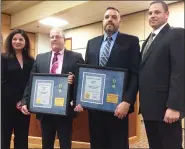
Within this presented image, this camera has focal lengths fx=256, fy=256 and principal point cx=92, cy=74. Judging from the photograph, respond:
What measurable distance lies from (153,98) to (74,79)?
65 centimetres

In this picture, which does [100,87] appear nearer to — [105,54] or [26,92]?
[105,54]

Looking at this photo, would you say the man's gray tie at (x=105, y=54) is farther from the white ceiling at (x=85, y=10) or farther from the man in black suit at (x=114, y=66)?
the white ceiling at (x=85, y=10)

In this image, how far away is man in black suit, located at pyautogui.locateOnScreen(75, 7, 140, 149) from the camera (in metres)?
1.86

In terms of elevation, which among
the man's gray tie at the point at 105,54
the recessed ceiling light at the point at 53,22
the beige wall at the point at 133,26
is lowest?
the man's gray tie at the point at 105,54

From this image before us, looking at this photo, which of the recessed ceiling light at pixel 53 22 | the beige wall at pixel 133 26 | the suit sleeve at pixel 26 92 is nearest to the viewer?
the suit sleeve at pixel 26 92

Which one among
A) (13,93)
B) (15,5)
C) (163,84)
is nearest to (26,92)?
(13,93)

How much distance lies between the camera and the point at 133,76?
1.87 metres

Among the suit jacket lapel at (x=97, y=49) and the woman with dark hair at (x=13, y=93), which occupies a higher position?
the suit jacket lapel at (x=97, y=49)

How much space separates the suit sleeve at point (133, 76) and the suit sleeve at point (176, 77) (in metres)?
0.29

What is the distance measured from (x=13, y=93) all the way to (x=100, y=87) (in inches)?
33.9

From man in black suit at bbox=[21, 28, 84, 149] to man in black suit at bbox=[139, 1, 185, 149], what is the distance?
0.63 meters

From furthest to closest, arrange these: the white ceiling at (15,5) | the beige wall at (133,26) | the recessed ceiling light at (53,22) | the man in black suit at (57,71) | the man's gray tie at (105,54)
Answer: the recessed ceiling light at (53,22)
the white ceiling at (15,5)
the beige wall at (133,26)
the man in black suit at (57,71)
the man's gray tie at (105,54)

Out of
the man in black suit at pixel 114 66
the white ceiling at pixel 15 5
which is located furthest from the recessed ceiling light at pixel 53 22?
the man in black suit at pixel 114 66

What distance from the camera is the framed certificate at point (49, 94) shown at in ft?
6.72
